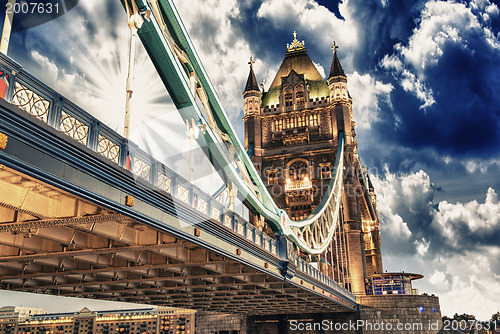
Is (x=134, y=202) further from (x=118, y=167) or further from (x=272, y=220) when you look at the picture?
(x=272, y=220)

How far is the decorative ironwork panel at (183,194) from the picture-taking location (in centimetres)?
1336

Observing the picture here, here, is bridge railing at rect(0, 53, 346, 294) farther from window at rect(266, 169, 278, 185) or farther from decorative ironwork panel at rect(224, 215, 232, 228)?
window at rect(266, 169, 278, 185)

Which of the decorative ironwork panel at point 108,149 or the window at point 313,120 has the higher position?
the window at point 313,120

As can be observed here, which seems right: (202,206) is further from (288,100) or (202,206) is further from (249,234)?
(288,100)

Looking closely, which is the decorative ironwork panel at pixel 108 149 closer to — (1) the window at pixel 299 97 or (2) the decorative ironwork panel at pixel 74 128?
(2) the decorative ironwork panel at pixel 74 128

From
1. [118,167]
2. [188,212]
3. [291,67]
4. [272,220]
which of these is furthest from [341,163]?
[118,167]

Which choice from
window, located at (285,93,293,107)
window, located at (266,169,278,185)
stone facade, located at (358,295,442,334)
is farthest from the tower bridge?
window, located at (285,93,293,107)

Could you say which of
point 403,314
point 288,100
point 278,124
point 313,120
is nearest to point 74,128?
point 403,314

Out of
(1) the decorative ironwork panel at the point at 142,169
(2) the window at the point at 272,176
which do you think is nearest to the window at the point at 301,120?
(2) the window at the point at 272,176

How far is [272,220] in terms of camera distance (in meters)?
26.1

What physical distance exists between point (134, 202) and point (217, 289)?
20.3 meters

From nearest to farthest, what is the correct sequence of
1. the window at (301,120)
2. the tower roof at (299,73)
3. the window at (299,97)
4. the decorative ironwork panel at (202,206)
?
1. the decorative ironwork panel at (202,206)
2. the window at (301,120)
3. the window at (299,97)
4. the tower roof at (299,73)

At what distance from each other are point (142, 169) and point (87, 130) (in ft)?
7.24

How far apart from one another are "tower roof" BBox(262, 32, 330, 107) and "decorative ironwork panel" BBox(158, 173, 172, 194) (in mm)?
59271
